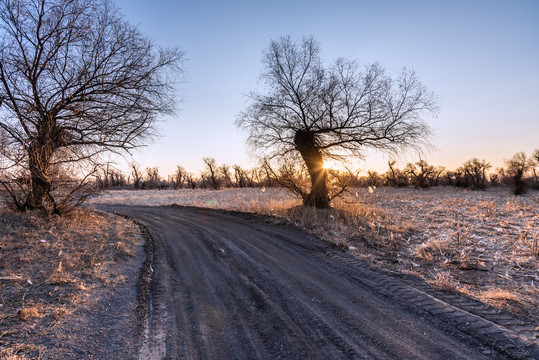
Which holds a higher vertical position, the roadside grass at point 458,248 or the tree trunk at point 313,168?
the tree trunk at point 313,168

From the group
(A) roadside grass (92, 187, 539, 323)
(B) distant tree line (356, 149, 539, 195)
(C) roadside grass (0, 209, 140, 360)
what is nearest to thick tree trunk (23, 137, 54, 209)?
(C) roadside grass (0, 209, 140, 360)

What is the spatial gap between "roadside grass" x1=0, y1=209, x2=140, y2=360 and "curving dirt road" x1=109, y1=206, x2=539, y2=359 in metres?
1.26

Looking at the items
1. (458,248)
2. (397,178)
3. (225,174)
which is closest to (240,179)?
(225,174)

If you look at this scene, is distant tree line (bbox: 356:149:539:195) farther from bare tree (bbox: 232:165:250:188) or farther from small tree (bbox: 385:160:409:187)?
bare tree (bbox: 232:165:250:188)

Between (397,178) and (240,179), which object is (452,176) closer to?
(397,178)

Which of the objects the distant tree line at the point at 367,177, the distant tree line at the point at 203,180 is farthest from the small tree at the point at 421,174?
the distant tree line at the point at 203,180

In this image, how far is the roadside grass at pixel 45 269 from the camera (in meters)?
3.43

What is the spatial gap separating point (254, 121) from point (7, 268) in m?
11.3

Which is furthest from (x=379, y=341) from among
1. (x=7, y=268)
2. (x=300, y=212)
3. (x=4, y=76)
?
(x=4, y=76)

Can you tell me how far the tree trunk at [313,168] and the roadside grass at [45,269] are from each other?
8471mm

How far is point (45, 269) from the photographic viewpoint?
211 inches

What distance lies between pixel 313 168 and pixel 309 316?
10630 millimetres

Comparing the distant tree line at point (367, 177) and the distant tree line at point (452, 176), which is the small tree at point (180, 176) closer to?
the distant tree line at point (367, 177)

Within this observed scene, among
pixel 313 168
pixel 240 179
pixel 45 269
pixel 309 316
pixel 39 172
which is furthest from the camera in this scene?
pixel 240 179
